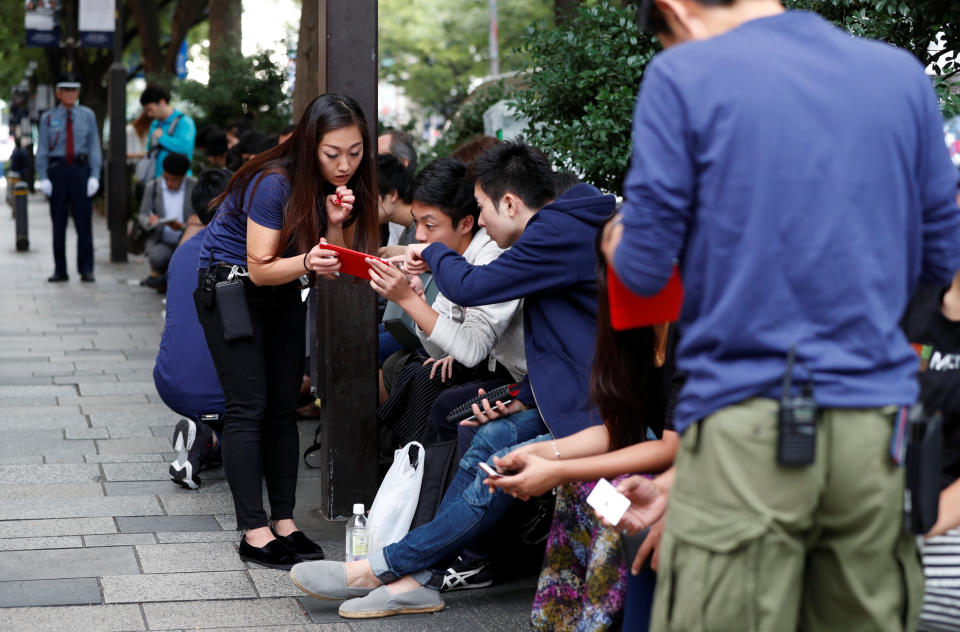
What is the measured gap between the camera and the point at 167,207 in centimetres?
1134

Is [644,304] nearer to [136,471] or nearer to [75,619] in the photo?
[75,619]

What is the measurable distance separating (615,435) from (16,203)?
15167mm

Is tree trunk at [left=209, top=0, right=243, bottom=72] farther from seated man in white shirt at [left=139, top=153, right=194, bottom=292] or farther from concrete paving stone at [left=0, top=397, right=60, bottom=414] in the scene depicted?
concrete paving stone at [left=0, top=397, right=60, bottom=414]

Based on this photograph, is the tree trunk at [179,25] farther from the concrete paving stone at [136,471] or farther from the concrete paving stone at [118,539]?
the concrete paving stone at [118,539]

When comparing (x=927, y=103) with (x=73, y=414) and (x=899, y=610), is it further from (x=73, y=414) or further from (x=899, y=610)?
(x=73, y=414)

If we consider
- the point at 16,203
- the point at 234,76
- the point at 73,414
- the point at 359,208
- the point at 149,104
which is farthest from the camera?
the point at 16,203

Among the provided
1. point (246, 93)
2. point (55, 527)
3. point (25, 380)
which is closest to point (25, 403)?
point (25, 380)

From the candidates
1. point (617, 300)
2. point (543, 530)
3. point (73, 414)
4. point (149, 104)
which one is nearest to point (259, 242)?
point (543, 530)

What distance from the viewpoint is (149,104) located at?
12.9m

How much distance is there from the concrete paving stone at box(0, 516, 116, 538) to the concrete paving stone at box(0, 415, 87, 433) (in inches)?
73.3

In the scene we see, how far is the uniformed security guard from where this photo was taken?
41.6 ft

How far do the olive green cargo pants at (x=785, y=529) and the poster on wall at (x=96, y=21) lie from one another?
1610 cm

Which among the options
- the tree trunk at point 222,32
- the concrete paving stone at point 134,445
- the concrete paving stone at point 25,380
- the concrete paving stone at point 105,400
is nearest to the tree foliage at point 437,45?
the tree trunk at point 222,32

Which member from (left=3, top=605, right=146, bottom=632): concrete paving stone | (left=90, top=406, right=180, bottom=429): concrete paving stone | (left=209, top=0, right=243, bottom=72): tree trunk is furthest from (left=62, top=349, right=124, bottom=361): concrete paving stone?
(left=209, top=0, right=243, bottom=72): tree trunk
